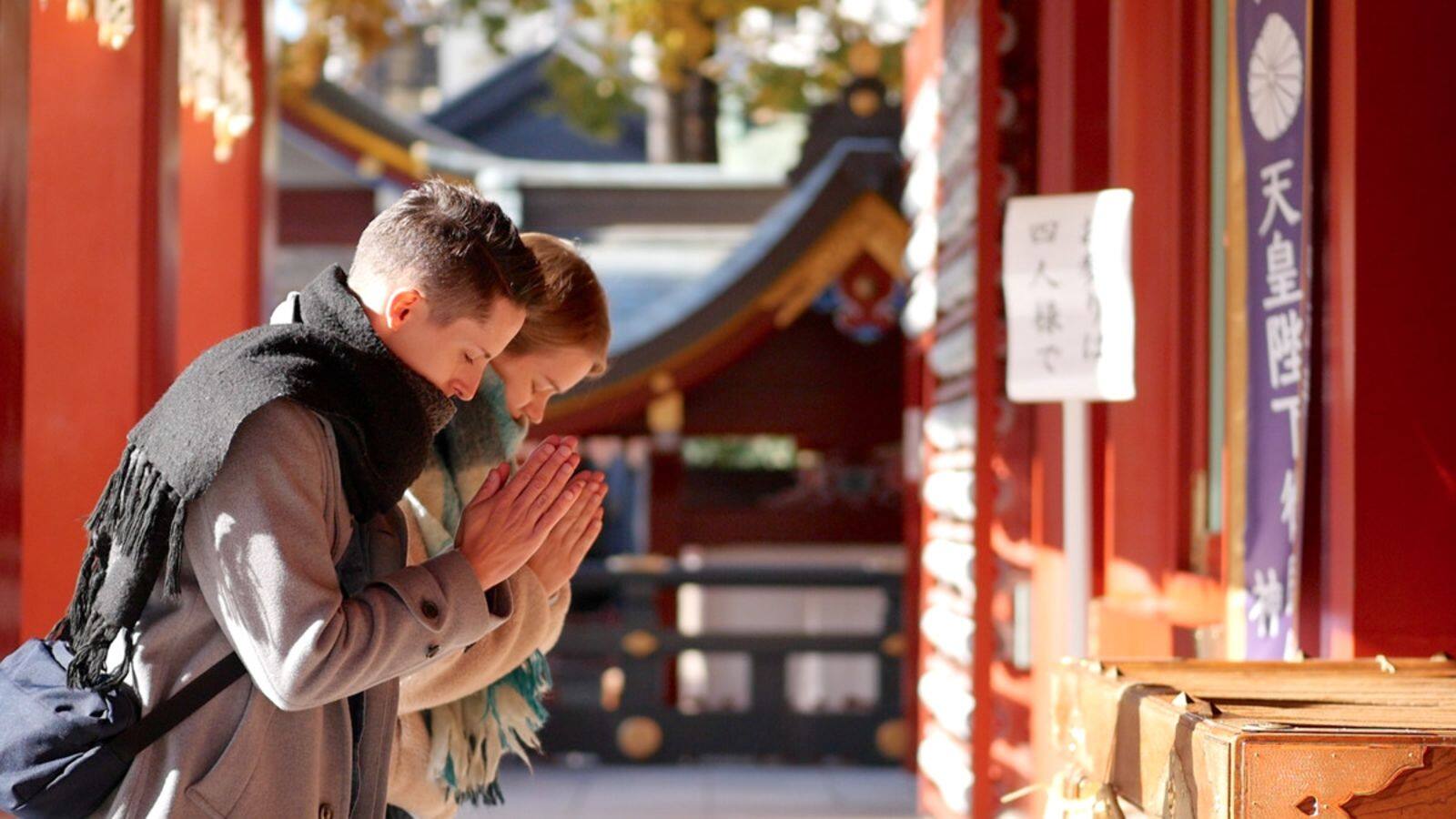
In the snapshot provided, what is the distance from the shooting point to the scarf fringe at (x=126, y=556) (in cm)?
172

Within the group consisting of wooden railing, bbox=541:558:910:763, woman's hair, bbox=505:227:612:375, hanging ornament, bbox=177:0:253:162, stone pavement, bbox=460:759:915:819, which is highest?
hanging ornament, bbox=177:0:253:162

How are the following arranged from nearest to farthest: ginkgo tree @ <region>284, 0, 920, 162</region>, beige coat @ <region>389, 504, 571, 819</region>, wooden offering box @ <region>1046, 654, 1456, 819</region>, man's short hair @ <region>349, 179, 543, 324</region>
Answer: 1. wooden offering box @ <region>1046, 654, 1456, 819</region>
2. man's short hair @ <region>349, 179, 543, 324</region>
3. beige coat @ <region>389, 504, 571, 819</region>
4. ginkgo tree @ <region>284, 0, 920, 162</region>


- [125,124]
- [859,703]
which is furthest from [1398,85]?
[859,703]

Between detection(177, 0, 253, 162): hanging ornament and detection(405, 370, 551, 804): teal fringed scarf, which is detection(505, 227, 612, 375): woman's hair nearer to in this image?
detection(405, 370, 551, 804): teal fringed scarf

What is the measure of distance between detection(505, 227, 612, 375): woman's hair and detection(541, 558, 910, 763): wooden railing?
464 cm

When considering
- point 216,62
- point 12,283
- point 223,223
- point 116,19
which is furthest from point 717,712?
point 12,283

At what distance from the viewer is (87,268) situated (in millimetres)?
3557

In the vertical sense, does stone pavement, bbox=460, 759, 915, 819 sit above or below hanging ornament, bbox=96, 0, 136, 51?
below

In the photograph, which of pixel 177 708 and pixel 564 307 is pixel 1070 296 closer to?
pixel 564 307

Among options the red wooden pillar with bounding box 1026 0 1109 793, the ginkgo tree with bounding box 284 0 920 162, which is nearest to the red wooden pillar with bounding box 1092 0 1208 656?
the red wooden pillar with bounding box 1026 0 1109 793

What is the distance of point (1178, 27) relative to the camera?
3.61 metres

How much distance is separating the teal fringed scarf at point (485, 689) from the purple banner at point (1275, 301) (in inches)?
46.1

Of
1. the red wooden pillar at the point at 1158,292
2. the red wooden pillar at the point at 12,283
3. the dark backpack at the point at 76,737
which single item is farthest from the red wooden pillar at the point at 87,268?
the red wooden pillar at the point at 1158,292

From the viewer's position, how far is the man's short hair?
1.86 m
